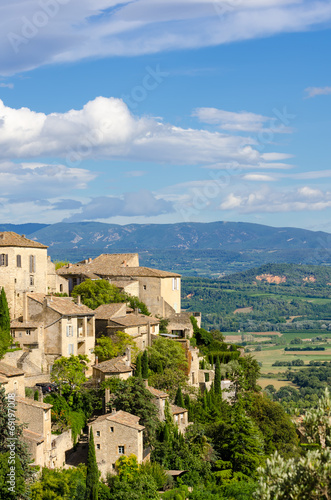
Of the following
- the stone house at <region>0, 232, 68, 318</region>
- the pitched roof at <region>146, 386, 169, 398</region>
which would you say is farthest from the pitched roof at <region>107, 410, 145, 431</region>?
the stone house at <region>0, 232, 68, 318</region>

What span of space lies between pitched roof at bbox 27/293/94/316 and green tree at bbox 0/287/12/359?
1.98m

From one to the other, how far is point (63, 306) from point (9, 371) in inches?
399

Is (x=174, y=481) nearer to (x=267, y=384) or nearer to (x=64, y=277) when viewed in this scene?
(x=64, y=277)

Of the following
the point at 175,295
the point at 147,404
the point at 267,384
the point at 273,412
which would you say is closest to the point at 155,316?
the point at 175,295

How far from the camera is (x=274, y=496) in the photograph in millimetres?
23750

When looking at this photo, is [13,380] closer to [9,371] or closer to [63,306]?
[9,371]

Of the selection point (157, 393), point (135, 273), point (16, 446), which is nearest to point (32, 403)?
point (16, 446)

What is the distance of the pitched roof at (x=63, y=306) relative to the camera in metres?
48.7

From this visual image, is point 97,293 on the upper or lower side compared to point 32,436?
upper

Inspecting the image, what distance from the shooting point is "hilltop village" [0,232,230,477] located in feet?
126

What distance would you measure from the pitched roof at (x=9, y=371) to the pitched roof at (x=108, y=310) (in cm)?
1249

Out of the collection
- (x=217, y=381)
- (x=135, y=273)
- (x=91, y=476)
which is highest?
(x=135, y=273)

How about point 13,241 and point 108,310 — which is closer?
point 13,241

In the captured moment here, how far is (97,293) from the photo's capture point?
59.1 m
